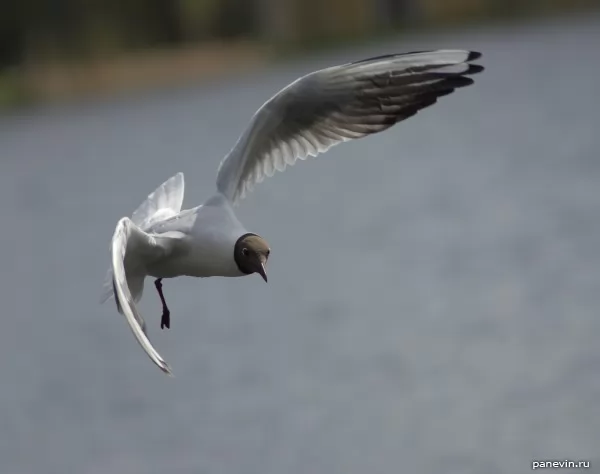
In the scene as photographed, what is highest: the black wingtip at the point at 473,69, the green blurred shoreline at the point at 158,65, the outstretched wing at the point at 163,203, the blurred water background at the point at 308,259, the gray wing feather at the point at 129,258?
the black wingtip at the point at 473,69

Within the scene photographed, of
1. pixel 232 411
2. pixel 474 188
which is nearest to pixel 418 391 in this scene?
pixel 232 411

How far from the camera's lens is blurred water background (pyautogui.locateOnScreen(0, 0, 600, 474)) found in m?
11.0

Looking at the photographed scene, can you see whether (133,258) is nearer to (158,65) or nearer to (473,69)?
(473,69)

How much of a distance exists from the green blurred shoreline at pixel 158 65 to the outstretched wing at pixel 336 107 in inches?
664

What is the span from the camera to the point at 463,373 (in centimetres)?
1187

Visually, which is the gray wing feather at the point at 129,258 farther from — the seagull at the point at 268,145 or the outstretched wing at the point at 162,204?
the outstretched wing at the point at 162,204

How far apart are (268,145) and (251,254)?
2.85 ft

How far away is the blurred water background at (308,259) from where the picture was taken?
11.0m

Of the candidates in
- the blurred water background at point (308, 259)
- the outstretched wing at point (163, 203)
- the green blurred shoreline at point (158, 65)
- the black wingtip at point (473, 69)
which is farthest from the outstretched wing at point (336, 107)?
the green blurred shoreline at point (158, 65)

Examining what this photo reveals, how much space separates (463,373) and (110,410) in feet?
10.3

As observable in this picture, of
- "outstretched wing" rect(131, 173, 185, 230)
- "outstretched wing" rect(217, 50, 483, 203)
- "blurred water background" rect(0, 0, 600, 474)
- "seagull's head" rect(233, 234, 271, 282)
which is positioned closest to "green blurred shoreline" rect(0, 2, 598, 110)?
"blurred water background" rect(0, 0, 600, 474)

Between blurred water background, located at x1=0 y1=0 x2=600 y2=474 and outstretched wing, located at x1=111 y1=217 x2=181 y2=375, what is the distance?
6170 millimetres

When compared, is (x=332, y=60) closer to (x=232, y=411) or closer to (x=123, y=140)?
(x=123, y=140)

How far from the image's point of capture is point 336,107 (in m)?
4.76
